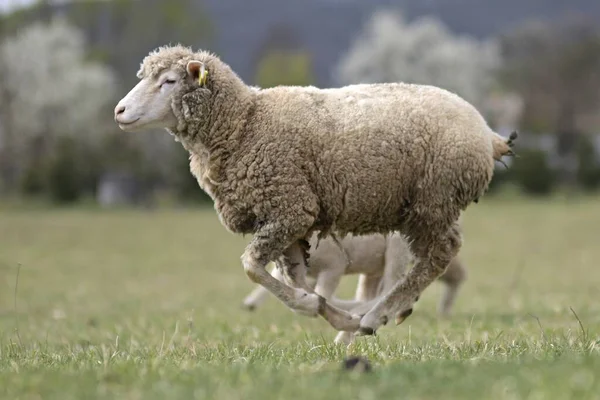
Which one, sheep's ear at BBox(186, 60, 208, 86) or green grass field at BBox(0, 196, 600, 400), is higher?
sheep's ear at BBox(186, 60, 208, 86)

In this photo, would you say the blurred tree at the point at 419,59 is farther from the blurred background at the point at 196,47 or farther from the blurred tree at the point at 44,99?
the blurred tree at the point at 44,99

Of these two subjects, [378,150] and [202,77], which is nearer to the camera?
[378,150]

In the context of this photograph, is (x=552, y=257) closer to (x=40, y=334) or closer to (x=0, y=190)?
(x=40, y=334)

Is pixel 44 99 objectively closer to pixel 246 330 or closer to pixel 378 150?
pixel 246 330

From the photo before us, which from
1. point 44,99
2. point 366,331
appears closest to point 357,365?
point 366,331

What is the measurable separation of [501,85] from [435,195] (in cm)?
6205

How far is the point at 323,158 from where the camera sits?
518 centimetres

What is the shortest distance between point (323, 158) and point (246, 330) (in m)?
2.06

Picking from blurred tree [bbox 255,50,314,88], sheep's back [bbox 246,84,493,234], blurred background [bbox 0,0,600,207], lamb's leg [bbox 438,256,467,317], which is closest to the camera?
sheep's back [bbox 246,84,493,234]

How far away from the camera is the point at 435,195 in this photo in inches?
206

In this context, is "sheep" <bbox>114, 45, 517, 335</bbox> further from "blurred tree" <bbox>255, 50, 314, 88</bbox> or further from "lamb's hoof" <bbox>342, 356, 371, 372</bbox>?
"blurred tree" <bbox>255, 50, 314, 88</bbox>

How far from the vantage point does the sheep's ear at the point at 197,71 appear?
5.33 meters

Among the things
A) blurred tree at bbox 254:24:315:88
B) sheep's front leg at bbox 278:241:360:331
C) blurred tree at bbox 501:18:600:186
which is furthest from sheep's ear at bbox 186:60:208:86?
blurred tree at bbox 501:18:600:186

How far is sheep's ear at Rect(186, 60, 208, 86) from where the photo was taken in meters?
5.33
